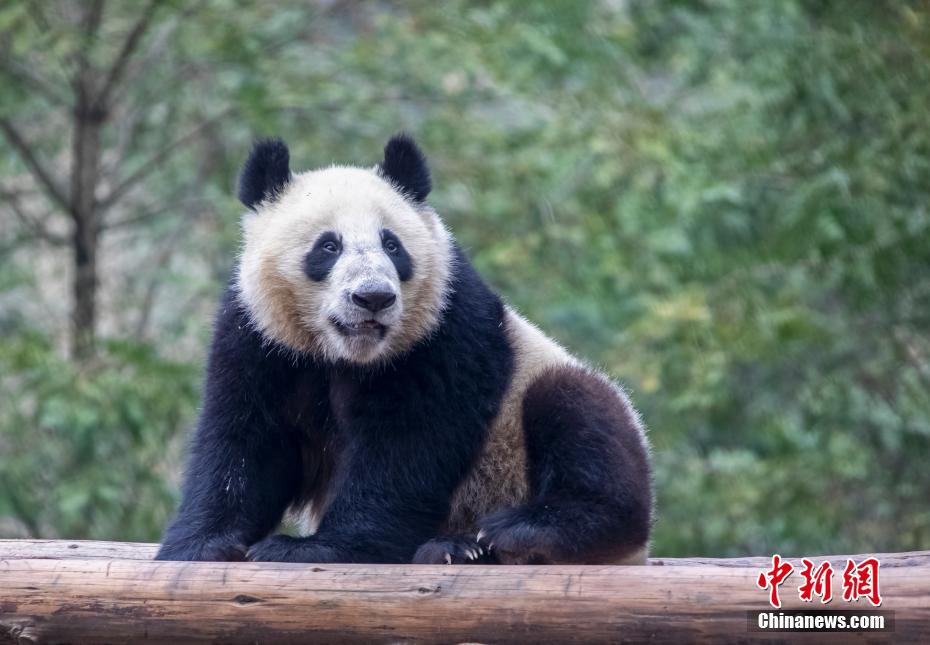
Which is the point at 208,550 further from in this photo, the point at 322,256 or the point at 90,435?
the point at 90,435

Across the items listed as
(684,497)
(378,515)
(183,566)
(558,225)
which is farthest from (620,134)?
(183,566)

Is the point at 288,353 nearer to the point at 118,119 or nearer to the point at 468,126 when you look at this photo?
the point at 468,126

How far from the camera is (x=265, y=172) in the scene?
4637mm

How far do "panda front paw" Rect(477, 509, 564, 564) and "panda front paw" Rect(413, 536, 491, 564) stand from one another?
0.10 ft

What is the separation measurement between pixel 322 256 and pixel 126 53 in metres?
4.16

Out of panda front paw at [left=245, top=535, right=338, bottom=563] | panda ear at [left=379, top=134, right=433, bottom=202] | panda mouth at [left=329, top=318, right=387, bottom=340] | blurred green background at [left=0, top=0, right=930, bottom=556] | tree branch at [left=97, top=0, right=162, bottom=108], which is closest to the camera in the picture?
panda front paw at [left=245, top=535, right=338, bottom=563]

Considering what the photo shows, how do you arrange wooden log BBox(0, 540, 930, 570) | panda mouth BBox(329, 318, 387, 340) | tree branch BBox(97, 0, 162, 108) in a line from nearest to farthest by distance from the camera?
1. wooden log BBox(0, 540, 930, 570)
2. panda mouth BBox(329, 318, 387, 340)
3. tree branch BBox(97, 0, 162, 108)

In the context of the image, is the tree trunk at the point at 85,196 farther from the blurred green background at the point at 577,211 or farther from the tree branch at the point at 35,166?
the tree branch at the point at 35,166

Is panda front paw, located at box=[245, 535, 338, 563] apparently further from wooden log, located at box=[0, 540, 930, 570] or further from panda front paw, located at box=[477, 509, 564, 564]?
wooden log, located at box=[0, 540, 930, 570]

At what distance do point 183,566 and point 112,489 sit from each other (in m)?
3.78

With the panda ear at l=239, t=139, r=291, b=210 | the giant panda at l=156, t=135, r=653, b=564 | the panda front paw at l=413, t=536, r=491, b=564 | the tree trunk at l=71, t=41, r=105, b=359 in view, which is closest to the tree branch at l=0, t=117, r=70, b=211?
the tree trunk at l=71, t=41, r=105, b=359

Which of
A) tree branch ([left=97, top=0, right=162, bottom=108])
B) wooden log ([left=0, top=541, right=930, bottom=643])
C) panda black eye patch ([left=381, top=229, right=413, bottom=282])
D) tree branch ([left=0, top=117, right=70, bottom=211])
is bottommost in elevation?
tree branch ([left=0, top=117, right=70, bottom=211])

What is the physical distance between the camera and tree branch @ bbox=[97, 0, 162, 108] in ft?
25.4

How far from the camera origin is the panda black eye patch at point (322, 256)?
14.2 feet
